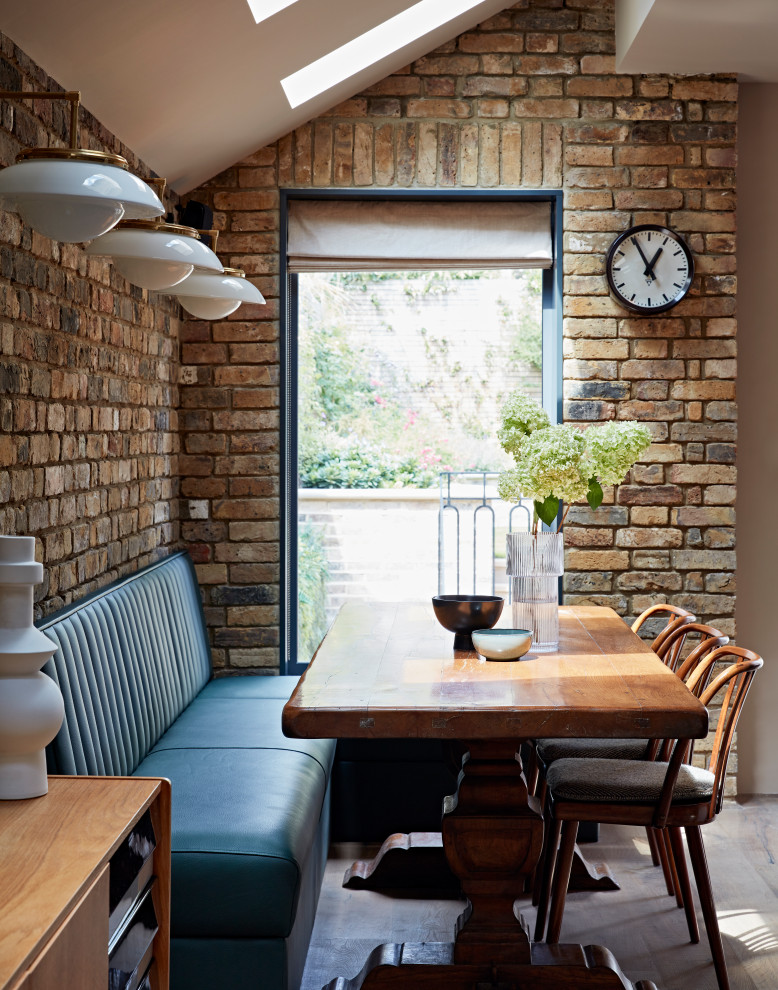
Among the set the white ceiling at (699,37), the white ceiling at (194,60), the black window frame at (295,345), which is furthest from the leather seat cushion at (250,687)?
the white ceiling at (699,37)

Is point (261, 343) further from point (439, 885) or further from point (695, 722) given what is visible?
point (695, 722)

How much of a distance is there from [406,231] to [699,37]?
127cm

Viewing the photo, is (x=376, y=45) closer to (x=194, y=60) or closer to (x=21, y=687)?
(x=194, y=60)

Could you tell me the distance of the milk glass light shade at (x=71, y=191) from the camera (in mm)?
1585

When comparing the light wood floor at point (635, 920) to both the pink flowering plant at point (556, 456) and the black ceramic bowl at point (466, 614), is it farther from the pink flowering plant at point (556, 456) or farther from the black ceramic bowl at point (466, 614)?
the pink flowering plant at point (556, 456)

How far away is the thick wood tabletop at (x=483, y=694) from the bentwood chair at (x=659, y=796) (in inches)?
9.7

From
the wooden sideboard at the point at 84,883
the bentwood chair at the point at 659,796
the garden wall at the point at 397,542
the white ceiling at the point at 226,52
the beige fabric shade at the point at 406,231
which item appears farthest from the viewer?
the garden wall at the point at 397,542

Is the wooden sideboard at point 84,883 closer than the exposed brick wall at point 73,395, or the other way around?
the wooden sideboard at point 84,883

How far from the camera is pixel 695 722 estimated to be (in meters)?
2.08

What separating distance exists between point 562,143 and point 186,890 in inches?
121

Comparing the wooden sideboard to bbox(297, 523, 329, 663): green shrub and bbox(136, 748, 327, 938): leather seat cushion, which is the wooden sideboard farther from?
bbox(297, 523, 329, 663): green shrub

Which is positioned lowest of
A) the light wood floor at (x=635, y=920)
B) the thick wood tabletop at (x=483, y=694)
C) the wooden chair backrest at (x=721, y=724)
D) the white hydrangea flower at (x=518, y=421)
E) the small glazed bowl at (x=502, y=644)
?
the light wood floor at (x=635, y=920)

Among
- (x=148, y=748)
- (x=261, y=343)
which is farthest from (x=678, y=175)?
(x=148, y=748)

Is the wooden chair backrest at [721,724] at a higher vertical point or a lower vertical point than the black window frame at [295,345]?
lower
